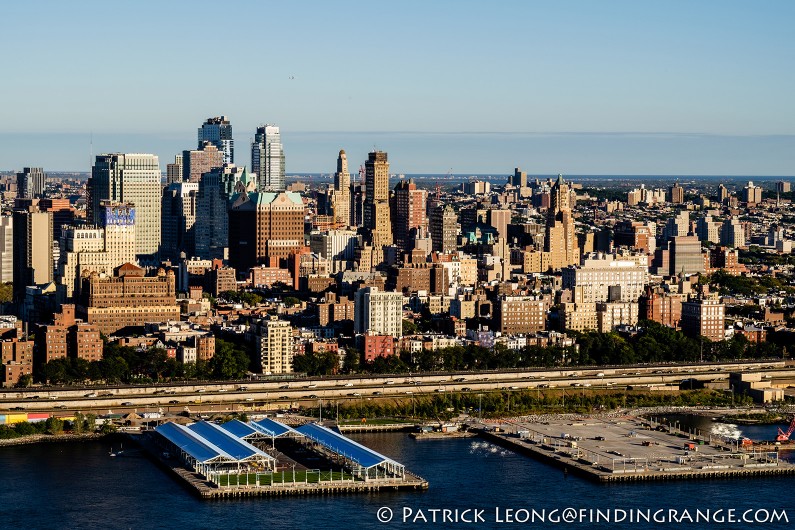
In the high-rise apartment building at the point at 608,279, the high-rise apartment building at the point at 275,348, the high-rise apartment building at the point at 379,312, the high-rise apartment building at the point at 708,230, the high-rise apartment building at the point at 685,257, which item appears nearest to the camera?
the high-rise apartment building at the point at 275,348

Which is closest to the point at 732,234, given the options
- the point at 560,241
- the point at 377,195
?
the point at 560,241

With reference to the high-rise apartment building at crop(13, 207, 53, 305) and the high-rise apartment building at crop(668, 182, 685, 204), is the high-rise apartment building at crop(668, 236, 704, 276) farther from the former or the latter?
the high-rise apartment building at crop(668, 182, 685, 204)

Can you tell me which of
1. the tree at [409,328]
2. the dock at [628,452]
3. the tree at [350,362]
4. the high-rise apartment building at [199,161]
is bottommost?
the dock at [628,452]

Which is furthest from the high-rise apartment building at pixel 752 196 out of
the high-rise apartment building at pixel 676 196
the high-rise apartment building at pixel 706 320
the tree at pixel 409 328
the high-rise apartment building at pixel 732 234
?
the tree at pixel 409 328

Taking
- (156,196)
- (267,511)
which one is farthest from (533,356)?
(156,196)

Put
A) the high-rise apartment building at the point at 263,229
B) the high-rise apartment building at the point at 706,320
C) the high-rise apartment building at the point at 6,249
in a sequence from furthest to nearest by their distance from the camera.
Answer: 1. the high-rise apartment building at the point at 263,229
2. the high-rise apartment building at the point at 6,249
3. the high-rise apartment building at the point at 706,320

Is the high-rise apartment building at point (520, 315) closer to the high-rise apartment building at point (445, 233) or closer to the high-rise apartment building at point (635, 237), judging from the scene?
the high-rise apartment building at point (445, 233)

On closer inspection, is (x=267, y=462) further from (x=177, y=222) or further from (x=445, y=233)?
(x=177, y=222)

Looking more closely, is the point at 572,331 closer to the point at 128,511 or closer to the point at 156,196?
the point at 128,511
